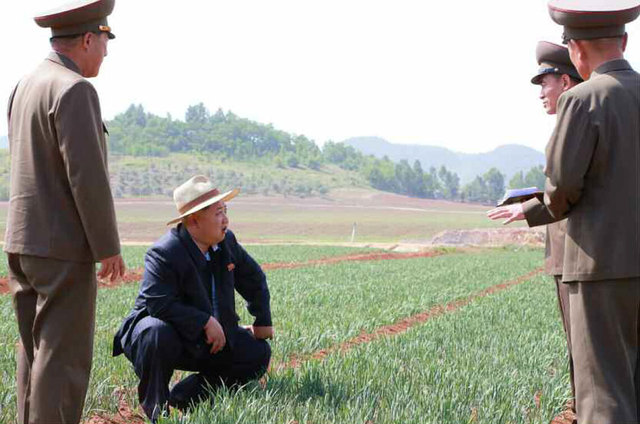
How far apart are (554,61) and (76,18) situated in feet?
9.11

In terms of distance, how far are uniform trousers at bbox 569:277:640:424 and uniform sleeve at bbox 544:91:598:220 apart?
435 mm

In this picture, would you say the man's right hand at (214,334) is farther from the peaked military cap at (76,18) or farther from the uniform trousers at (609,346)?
the uniform trousers at (609,346)

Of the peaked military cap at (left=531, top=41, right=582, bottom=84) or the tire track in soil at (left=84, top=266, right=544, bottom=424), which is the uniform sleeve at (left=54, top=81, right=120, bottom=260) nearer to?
the tire track in soil at (left=84, top=266, right=544, bottom=424)

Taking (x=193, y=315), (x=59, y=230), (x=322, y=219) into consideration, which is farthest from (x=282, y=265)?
(x=322, y=219)

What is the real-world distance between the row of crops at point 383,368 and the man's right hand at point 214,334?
304 mm

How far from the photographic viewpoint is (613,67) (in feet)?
11.1

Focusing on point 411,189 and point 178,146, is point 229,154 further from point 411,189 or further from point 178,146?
point 411,189

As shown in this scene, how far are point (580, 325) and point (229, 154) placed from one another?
153876 mm

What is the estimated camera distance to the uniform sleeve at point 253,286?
4879mm

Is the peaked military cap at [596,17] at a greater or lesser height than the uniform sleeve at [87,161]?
greater

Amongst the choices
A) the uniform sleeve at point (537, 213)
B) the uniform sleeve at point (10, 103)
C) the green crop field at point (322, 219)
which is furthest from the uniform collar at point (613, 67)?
the green crop field at point (322, 219)

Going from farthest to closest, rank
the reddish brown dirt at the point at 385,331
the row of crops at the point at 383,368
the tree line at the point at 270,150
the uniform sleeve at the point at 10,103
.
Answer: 1. the tree line at the point at 270,150
2. the reddish brown dirt at the point at 385,331
3. the row of crops at the point at 383,368
4. the uniform sleeve at the point at 10,103

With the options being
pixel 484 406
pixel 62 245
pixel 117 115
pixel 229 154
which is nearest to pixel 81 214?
pixel 62 245

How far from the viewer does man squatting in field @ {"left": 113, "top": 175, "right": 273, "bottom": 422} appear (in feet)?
14.1
